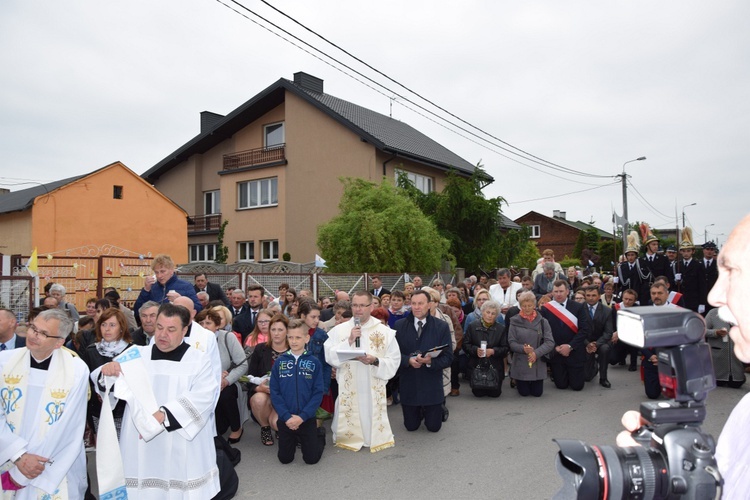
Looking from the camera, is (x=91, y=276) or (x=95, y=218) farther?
(x=95, y=218)

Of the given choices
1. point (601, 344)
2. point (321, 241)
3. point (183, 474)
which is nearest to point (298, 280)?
point (321, 241)

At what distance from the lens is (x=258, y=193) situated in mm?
28469

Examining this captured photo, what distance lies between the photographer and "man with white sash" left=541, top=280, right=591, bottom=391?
373 inches

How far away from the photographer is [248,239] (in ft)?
92.4

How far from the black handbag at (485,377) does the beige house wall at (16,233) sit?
17.9 m

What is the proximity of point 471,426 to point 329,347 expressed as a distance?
7.30ft

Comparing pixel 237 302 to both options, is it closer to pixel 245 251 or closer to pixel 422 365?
pixel 422 365

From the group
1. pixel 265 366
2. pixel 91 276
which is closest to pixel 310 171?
pixel 91 276

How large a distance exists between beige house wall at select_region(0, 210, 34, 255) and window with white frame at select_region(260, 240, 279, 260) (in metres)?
10.2

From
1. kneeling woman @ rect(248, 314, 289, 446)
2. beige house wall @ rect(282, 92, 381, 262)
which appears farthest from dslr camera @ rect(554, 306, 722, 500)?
beige house wall @ rect(282, 92, 381, 262)

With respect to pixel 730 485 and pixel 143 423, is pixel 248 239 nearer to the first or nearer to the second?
pixel 143 423

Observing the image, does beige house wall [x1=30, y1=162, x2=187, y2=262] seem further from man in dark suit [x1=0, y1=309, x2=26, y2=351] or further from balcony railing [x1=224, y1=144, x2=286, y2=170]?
man in dark suit [x1=0, y1=309, x2=26, y2=351]

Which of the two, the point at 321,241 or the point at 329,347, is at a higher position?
the point at 321,241

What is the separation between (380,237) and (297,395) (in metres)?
11.8
